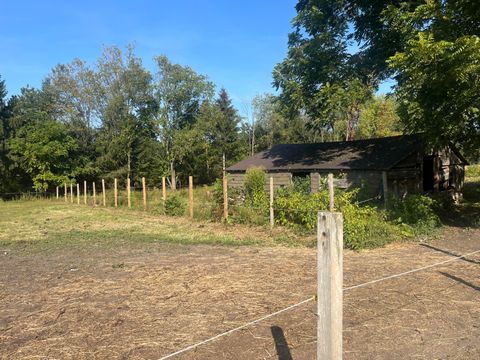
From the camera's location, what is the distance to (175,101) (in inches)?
2040

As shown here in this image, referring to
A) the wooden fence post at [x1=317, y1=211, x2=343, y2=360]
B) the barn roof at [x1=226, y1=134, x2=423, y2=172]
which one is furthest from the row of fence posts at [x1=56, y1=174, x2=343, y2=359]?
the barn roof at [x1=226, y1=134, x2=423, y2=172]

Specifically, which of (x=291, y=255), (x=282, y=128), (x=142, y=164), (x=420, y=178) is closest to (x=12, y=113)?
(x=142, y=164)

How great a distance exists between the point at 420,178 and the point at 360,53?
6.43m

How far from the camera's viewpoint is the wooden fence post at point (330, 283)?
269cm

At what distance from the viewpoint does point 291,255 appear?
9.23 m

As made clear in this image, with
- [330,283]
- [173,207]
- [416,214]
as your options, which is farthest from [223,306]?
[173,207]

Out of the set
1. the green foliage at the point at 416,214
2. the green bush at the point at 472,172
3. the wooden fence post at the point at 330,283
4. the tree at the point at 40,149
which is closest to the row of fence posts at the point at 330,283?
the wooden fence post at the point at 330,283

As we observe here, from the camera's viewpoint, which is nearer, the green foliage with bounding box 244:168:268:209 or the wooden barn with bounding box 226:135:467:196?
the green foliage with bounding box 244:168:268:209

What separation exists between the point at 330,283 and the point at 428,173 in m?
20.3

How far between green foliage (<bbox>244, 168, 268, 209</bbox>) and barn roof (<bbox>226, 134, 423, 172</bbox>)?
5.64 meters

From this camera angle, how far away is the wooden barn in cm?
1869

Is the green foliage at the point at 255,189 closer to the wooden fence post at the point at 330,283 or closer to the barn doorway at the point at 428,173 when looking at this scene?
the barn doorway at the point at 428,173

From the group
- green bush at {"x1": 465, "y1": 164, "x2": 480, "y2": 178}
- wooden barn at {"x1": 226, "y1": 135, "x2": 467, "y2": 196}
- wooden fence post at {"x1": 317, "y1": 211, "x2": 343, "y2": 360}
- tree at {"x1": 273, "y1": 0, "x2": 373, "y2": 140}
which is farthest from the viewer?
green bush at {"x1": 465, "y1": 164, "x2": 480, "y2": 178}

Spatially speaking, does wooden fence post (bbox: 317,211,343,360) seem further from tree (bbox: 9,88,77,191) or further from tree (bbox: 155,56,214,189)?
tree (bbox: 155,56,214,189)
